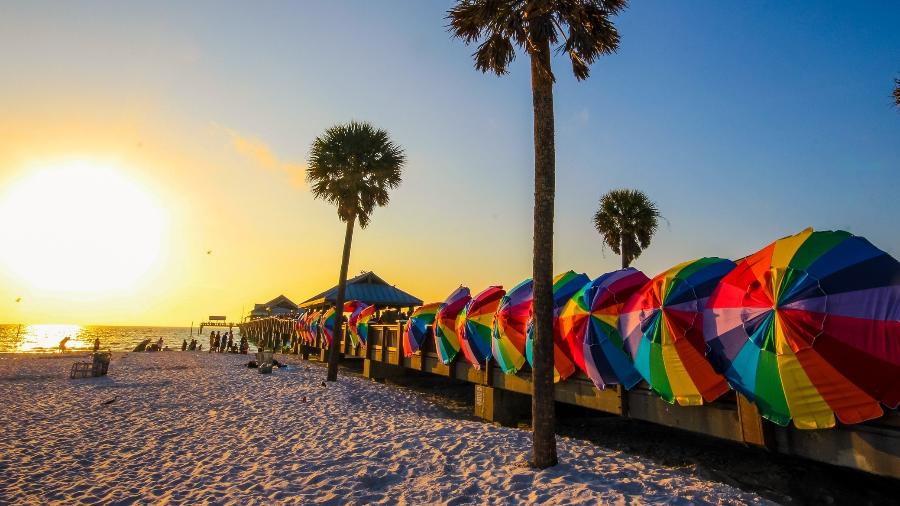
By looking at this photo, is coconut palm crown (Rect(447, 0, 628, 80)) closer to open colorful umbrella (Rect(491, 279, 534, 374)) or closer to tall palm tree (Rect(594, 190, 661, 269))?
open colorful umbrella (Rect(491, 279, 534, 374))

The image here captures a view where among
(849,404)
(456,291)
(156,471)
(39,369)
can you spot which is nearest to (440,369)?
(456,291)

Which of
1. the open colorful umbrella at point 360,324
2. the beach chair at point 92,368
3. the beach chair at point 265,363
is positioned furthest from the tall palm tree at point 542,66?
the beach chair at point 92,368

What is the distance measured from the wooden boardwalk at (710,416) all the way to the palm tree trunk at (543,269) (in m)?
1.99

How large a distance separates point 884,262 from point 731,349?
6.16 ft

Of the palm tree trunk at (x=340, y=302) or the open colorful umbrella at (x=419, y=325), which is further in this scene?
the palm tree trunk at (x=340, y=302)

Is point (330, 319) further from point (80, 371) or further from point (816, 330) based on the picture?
point (816, 330)

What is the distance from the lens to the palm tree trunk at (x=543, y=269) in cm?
696

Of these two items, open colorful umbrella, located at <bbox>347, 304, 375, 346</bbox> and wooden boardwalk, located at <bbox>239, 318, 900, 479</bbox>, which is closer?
wooden boardwalk, located at <bbox>239, 318, 900, 479</bbox>

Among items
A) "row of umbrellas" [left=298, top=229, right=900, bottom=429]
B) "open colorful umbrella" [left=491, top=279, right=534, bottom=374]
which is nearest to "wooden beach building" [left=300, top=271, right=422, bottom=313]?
"open colorful umbrella" [left=491, top=279, right=534, bottom=374]

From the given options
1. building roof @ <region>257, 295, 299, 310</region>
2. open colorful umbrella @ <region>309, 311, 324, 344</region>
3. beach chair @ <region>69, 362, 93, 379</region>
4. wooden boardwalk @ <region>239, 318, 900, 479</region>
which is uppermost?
building roof @ <region>257, 295, 299, 310</region>

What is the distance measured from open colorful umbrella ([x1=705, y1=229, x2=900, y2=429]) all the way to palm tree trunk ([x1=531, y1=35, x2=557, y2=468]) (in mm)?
2443

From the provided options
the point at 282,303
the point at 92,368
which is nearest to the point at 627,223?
the point at 92,368

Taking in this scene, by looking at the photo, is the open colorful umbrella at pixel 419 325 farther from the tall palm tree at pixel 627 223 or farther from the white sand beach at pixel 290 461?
the tall palm tree at pixel 627 223

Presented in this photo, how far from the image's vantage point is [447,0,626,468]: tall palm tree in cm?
698
